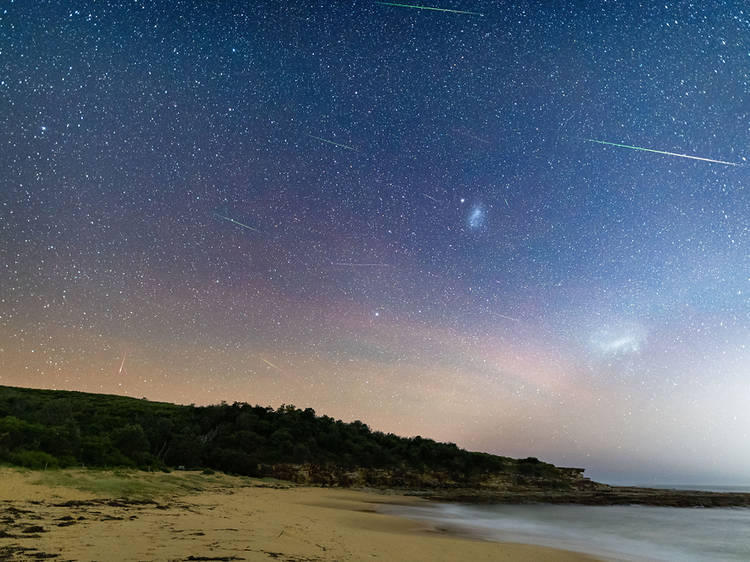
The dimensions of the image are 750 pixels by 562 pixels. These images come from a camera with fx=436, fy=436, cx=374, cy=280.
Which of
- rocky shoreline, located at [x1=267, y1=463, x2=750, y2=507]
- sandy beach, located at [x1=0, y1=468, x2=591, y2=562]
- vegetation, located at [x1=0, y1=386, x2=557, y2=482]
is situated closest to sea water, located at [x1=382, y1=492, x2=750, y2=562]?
sandy beach, located at [x1=0, y1=468, x2=591, y2=562]

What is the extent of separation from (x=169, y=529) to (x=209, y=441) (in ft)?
111

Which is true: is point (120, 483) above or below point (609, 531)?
above

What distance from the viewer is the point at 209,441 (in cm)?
4162

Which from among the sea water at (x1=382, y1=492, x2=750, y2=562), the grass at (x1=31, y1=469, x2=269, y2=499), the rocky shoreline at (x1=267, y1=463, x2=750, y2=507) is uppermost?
the grass at (x1=31, y1=469, x2=269, y2=499)

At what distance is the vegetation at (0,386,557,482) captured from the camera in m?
22.8

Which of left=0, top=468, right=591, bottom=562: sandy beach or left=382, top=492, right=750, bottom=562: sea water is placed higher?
left=0, top=468, right=591, bottom=562: sandy beach

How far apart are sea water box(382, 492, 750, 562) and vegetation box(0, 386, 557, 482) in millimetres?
16929

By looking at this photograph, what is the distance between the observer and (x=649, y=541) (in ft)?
81.9

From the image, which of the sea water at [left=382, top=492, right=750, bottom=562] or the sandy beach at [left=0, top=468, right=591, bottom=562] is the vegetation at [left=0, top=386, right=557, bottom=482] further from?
the sea water at [left=382, top=492, right=750, bottom=562]

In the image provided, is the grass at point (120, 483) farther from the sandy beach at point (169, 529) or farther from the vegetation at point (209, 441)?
the vegetation at point (209, 441)

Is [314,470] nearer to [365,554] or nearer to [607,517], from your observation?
[607,517]

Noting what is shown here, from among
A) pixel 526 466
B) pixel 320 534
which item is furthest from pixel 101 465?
pixel 526 466

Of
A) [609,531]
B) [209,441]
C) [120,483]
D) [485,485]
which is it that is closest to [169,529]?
[120,483]

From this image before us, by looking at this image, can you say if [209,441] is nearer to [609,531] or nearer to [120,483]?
[120,483]
